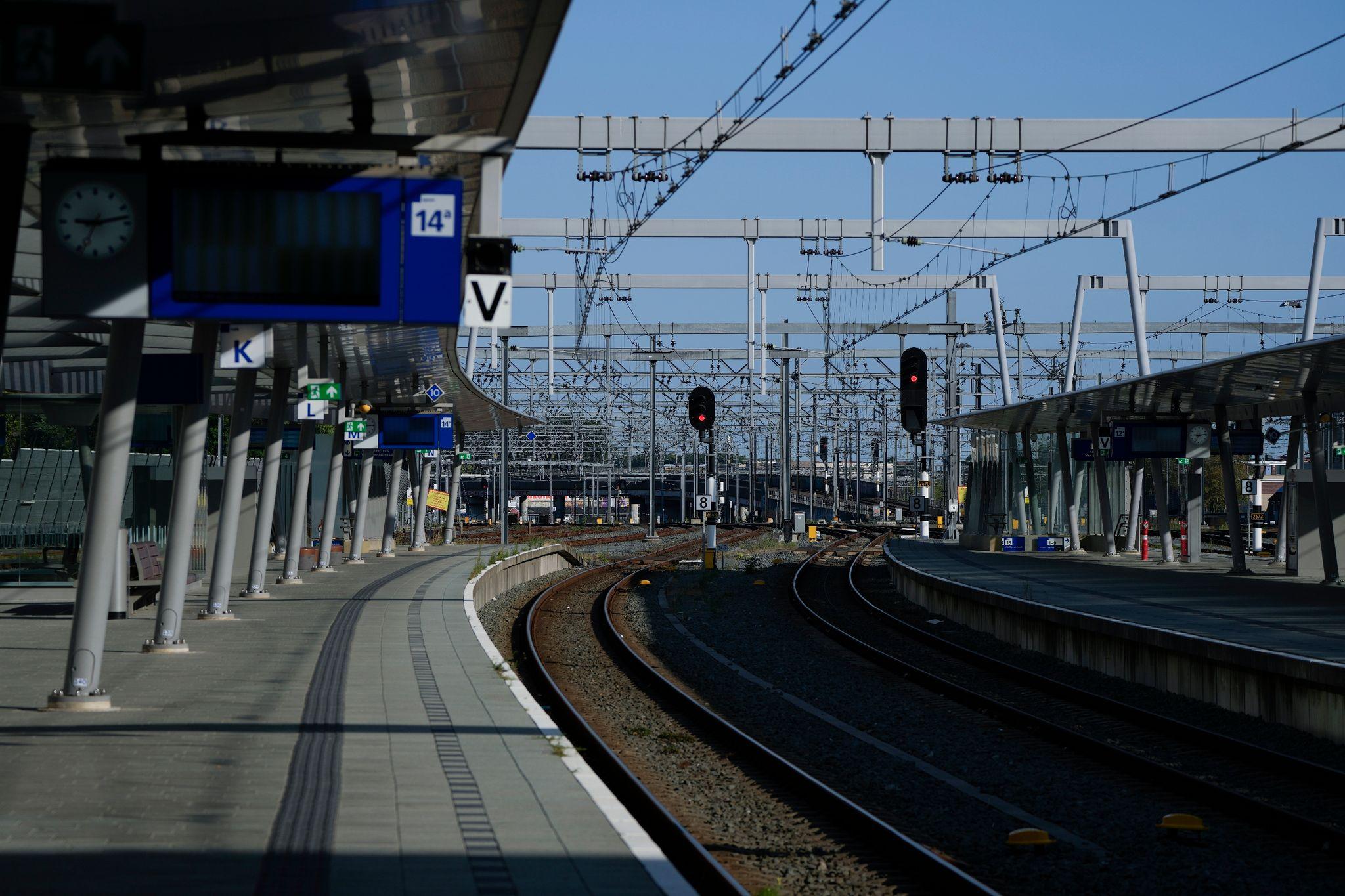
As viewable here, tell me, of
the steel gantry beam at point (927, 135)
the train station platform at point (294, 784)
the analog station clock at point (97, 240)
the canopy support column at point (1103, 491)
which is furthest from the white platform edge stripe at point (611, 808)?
the canopy support column at point (1103, 491)

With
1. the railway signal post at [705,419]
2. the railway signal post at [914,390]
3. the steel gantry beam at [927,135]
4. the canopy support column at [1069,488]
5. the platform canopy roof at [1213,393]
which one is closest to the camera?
the platform canopy roof at [1213,393]

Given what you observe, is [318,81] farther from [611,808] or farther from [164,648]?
[164,648]

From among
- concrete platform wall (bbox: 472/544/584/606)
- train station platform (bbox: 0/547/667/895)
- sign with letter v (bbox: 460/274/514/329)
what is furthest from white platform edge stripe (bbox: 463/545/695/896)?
concrete platform wall (bbox: 472/544/584/606)

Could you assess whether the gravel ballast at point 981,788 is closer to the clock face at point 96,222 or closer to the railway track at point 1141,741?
the railway track at point 1141,741

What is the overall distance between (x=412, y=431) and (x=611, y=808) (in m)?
25.5

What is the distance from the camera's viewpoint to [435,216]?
1020 cm

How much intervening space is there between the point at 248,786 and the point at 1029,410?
2965 centimetres

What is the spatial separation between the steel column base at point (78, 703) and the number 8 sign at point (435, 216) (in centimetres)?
518

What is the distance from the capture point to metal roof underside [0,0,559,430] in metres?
8.05

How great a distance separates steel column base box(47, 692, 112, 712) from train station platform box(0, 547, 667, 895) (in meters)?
0.20

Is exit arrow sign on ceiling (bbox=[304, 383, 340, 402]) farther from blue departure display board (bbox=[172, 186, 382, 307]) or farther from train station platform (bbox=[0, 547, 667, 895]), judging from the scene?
blue departure display board (bbox=[172, 186, 382, 307])

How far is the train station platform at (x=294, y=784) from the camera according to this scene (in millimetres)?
6859

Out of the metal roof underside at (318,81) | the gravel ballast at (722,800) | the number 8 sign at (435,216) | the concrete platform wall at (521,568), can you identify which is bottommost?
the gravel ballast at (722,800)

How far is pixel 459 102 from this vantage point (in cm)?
1023
